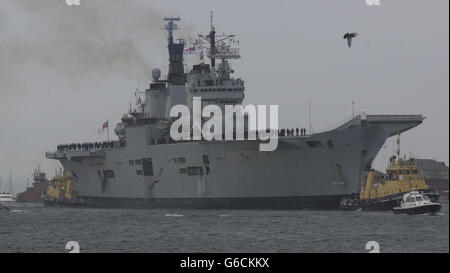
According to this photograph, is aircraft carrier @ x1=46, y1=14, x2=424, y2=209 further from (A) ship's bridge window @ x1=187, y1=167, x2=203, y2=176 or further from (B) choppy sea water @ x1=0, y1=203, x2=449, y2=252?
(B) choppy sea water @ x1=0, y1=203, x2=449, y2=252

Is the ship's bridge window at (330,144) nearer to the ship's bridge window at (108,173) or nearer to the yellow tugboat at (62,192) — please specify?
the ship's bridge window at (108,173)

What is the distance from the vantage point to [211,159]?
6556 centimetres

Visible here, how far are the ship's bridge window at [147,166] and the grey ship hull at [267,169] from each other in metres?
0.32

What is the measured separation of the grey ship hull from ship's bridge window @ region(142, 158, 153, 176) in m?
0.32

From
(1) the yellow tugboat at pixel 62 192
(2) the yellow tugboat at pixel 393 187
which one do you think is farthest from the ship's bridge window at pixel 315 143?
(1) the yellow tugboat at pixel 62 192

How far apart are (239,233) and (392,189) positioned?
2050cm

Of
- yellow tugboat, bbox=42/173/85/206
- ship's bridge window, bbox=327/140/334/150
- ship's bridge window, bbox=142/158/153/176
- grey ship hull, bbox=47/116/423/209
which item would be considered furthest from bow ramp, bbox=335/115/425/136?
yellow tugboat, bbox=42/173/85/206

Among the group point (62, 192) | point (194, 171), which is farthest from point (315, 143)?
point (62, 192)

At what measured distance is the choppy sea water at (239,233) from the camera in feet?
117

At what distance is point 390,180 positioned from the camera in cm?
6041

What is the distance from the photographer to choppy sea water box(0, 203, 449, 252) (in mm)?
35750
